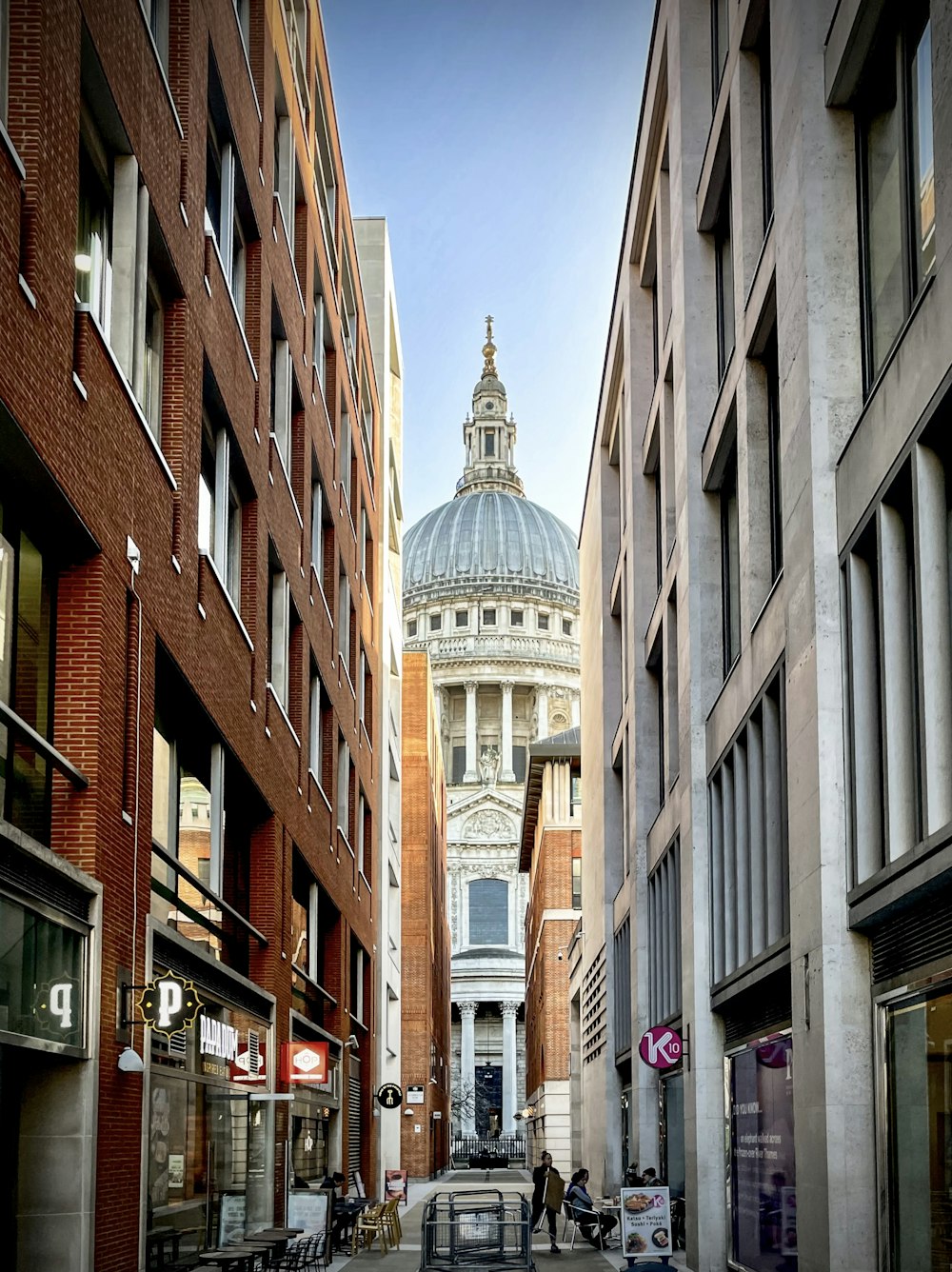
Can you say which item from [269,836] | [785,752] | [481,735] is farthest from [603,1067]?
[481,735]

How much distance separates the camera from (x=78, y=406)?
1392cm

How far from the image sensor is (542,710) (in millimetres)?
161375

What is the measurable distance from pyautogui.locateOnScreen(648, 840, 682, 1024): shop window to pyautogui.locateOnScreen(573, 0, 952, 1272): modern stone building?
0.48ft

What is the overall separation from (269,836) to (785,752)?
9.84 metres

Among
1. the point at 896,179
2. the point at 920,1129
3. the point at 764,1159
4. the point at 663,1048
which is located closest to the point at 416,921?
the point at 663,1048

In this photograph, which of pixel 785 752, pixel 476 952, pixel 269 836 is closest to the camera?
pixel 785 752

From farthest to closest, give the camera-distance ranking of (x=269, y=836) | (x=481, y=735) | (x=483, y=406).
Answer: (x=483, y=406) < (x=481, y=735) < (x=269, y=836)

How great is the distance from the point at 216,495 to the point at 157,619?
16.3 ft

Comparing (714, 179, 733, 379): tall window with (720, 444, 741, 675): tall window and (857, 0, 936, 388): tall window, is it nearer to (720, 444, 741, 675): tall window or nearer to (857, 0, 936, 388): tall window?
(720, 444, 741, 675): tall window

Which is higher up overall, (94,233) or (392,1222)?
(94,233)

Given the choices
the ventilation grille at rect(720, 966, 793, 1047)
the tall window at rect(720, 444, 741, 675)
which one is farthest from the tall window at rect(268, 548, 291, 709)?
the ventilation grille at rect(720, 966, 793, 1047)

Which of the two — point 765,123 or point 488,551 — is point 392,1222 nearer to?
point 765,123

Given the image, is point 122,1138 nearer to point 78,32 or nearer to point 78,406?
point 78,406

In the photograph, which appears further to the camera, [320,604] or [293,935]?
[320,604]
